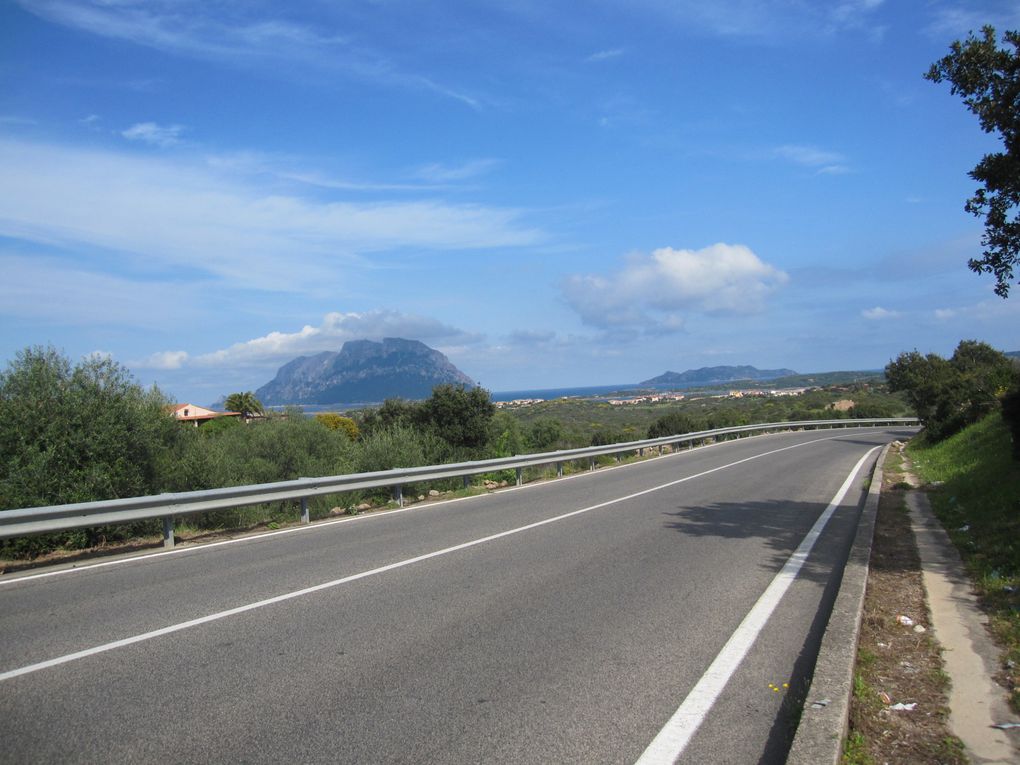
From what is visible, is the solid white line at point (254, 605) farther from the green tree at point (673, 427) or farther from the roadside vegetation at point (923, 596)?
the green tree at point (673, 427)

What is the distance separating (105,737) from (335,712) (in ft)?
3.99

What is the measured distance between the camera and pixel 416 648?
538 cm

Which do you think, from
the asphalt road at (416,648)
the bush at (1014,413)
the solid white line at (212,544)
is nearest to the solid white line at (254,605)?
the asphalt road at (416,648)

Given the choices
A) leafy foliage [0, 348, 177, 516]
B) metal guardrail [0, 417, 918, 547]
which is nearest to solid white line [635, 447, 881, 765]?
metal guardrail [0, 417, 918, 547]

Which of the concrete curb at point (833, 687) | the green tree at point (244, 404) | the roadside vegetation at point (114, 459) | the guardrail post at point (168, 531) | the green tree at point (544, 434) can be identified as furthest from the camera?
the green tree at point (244, 404)

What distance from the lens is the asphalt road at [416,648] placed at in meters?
3.96

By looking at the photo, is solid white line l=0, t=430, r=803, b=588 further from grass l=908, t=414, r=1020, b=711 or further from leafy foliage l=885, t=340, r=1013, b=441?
leafy foliage l=885, t=340, r=1013, b=441

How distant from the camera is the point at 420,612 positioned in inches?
251

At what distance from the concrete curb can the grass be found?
0.94 m

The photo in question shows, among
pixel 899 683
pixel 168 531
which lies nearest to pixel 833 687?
pixel 899 683

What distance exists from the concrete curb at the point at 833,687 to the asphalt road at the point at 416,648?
17 cm

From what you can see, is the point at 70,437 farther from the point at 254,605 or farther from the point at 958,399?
the point at 958,399

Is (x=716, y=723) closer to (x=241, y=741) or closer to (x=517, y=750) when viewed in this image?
(x=517, y=750)

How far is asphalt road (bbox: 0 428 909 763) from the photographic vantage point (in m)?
3.96
